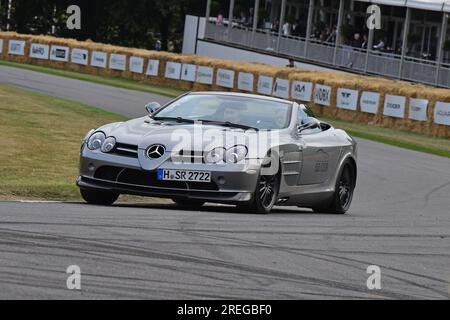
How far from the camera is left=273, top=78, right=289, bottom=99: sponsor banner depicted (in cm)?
4034

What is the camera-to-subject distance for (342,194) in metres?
14.6

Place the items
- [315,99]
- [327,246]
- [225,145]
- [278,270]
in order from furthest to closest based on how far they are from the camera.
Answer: [315,99] → [225,145] → [327,246] → [278,270]

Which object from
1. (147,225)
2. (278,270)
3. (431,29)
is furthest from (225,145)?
(431,29)

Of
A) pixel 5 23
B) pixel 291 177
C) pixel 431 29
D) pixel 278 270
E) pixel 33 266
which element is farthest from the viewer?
pixel 5 23

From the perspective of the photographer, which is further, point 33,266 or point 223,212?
point 223,212

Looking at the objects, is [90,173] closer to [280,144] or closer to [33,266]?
[280,144]

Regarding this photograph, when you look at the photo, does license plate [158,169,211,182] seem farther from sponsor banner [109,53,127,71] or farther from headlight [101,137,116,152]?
sponsor banner [109,53,127,71]

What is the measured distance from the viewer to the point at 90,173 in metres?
12.5

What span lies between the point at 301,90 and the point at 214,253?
101ft

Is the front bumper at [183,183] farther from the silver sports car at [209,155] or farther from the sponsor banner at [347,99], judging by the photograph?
the sponsor banner at [347,99]

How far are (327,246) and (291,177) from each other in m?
3.15

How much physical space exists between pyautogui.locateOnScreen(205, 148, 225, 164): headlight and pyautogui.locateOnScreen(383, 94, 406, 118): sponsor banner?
23.0 metres

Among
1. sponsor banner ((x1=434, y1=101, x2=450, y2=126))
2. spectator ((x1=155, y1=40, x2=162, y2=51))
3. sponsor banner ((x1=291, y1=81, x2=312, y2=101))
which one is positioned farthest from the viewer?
spectator ((x1=155, y1=40, x2=162, y2=51))

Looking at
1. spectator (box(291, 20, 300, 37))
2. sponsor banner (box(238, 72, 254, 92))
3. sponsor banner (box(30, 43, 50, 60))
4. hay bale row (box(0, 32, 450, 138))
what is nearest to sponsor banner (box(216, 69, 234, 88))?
hay bale row (box(0, 32, 450, 138))
